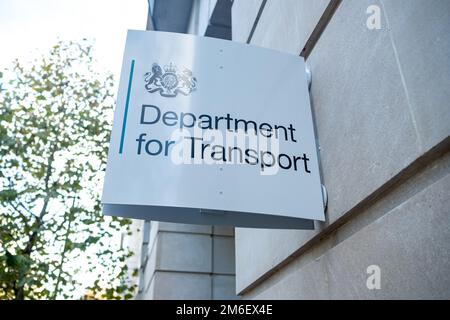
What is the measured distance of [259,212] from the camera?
2273 millimetres

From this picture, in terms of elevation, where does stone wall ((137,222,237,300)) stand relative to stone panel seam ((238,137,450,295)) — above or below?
above

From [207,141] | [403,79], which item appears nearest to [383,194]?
[403,79]

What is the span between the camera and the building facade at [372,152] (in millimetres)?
1648

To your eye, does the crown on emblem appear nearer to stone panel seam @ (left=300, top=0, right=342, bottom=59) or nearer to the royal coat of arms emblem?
the royal coat of arms emblem

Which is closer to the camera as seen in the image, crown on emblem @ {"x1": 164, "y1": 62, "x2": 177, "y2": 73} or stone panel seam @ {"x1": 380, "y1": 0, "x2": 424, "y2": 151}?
stone panel seam @ {"x1": 380, "y1": 0, "x2": 424, "y2": 151}

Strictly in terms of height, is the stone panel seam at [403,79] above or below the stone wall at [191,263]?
below

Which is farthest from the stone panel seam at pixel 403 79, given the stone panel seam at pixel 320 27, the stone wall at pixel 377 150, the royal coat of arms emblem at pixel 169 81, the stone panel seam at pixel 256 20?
the stone panel seam at pixel 256 20

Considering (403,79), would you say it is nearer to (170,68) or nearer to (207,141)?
(207,141)

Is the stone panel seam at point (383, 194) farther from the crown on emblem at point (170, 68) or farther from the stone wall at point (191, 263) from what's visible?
the stone wall at point (191, 263)

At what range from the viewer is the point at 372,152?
6.79ft

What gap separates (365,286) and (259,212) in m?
0.61

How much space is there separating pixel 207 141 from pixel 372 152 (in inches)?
32.8

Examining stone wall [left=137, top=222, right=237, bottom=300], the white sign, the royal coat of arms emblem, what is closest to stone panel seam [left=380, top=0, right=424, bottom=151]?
the white sign

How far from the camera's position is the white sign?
7.38 ft
